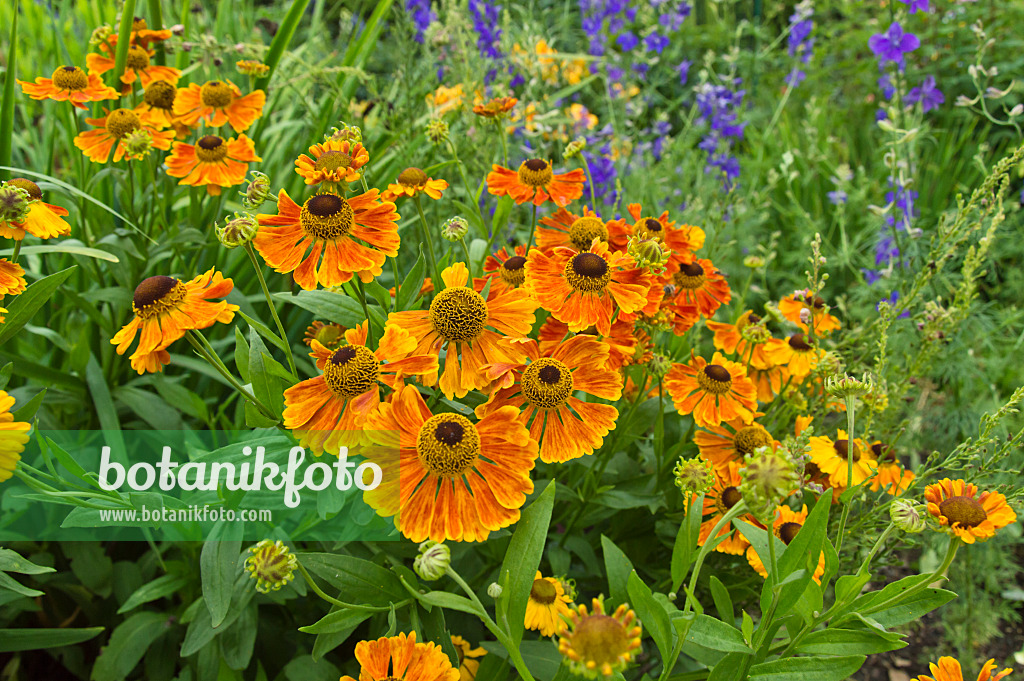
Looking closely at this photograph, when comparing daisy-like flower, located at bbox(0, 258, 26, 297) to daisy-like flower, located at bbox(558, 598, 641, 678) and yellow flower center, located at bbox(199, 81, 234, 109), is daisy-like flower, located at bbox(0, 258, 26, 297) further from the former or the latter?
daisy-like flower, located at bbox(558, 598, 641, 678)

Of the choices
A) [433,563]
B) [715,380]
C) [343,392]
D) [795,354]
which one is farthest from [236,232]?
[795,354]

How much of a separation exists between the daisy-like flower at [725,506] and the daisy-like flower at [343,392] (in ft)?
1.61

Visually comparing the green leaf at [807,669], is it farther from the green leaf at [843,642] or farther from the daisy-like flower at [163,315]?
the daisy-like flower at [163,315]

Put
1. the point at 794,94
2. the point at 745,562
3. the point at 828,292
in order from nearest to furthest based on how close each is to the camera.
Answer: the point at 745,562 < the point at 828,292 < the point at 794,94

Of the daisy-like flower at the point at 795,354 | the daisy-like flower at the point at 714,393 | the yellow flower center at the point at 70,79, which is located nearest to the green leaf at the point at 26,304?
the yellow flower center at the point at 70,79

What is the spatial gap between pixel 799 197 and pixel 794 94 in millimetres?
1065

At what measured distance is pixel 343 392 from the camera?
77cm

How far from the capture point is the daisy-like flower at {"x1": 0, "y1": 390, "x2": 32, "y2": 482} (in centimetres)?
71

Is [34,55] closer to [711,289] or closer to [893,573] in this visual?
[711,289]

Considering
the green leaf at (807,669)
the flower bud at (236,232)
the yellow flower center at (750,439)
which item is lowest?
the green leaf at (807,669)

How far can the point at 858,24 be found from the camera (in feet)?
12.0

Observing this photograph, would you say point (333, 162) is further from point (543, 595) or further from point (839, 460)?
point (839, 460)

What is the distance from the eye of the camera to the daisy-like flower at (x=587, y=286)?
2.78ft

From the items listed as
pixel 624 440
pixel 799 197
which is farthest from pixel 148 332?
pixel 799 197
